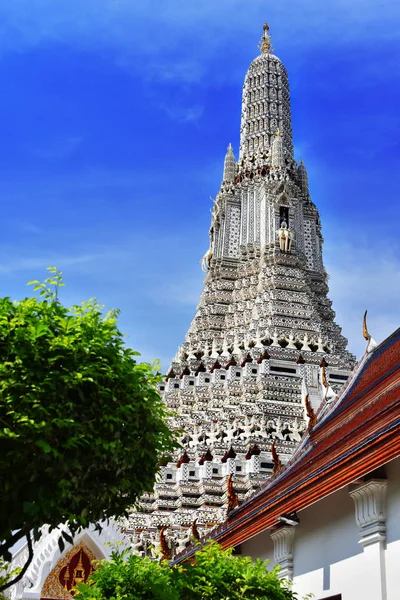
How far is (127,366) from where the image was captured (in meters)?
9.12

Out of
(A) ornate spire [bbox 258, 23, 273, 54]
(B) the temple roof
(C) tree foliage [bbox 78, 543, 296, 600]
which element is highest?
(A) ornate spire [bbox 258, 23, 273, 54]

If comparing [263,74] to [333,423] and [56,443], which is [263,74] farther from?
[56,443]

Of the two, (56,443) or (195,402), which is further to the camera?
(195,402)

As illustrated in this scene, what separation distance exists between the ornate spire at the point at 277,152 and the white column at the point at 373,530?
50.2 meters

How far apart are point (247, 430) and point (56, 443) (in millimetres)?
31065

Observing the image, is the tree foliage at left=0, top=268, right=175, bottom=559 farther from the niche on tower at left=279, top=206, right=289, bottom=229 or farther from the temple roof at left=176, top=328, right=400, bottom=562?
the niche on tower at left=279, top=206, right=289, bottom=229

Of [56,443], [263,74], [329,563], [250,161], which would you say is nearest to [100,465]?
[56,443]

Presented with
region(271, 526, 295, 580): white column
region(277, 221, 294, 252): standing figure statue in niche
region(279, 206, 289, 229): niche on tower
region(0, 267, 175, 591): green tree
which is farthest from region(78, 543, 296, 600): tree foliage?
region(279, 206, 289, 229): niche on tower

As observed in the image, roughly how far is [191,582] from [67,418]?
2843 millimetres

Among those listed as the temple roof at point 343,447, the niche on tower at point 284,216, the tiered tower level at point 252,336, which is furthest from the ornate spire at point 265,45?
the temple roof at point 343,447

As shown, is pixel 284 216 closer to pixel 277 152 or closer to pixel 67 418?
pixel 277 152

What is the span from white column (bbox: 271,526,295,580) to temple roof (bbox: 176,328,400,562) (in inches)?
12.9

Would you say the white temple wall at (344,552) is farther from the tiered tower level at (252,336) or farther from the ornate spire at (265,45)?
the ornate spire at (265,45)

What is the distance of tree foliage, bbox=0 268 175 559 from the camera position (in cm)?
821
